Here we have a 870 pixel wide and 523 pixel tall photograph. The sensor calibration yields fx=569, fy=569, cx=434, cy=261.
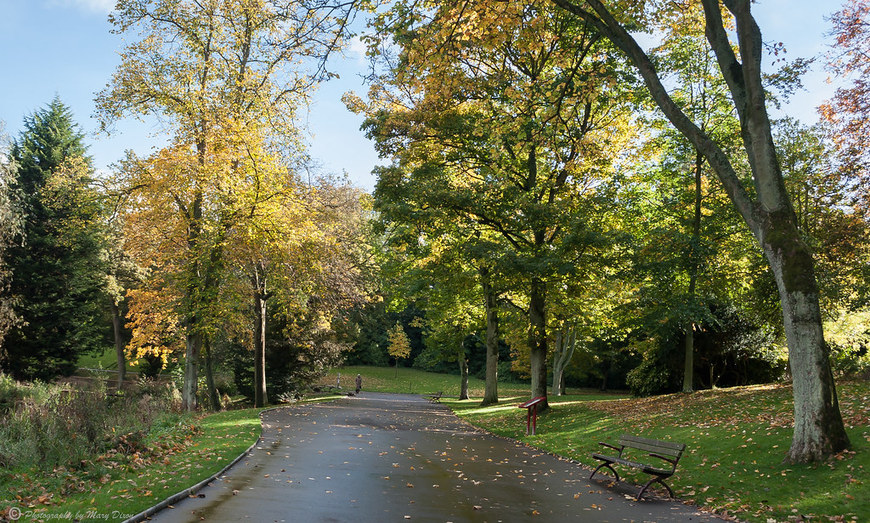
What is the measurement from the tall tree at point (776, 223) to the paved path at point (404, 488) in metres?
2.52

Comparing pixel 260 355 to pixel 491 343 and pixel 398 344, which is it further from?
pixel 398 344

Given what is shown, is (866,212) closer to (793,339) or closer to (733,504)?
(793,339)

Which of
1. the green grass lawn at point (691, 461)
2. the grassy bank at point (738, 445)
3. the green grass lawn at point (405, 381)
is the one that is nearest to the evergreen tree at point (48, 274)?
the green grass lawn at point (691, 461)

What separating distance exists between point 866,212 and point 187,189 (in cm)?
2110

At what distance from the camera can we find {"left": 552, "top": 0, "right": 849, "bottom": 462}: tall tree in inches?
339

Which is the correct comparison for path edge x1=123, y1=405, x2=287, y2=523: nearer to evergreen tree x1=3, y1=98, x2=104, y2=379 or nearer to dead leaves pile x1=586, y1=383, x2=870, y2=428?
dead leaves pile x1=586, y1=383, x2=870, y2=428

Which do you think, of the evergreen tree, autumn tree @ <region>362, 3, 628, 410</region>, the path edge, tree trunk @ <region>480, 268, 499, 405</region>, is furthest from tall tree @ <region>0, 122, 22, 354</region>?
tree trunk @ <region>480, 268, 499, 405</region>

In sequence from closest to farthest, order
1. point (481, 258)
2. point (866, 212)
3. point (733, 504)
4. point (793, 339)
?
1. point (733, 504)
2. point (793, 339)
3. point (866, 212)
4. point (481, 258)

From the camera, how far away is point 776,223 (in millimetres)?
9008

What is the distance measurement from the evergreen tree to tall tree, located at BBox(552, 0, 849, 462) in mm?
26187

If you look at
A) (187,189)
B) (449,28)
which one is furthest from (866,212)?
(187,189)

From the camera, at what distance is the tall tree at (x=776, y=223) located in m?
8.61

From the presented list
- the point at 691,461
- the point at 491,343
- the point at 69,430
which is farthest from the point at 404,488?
the point at 491,343

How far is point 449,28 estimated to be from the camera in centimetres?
988
